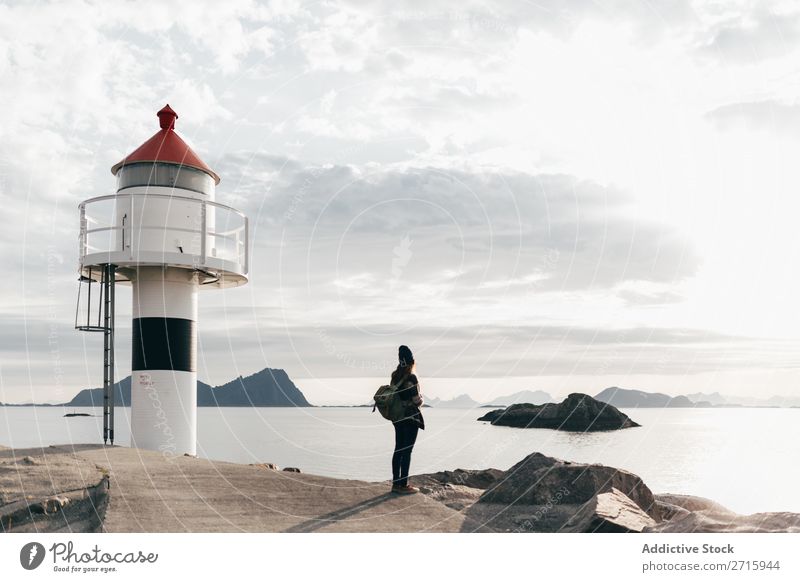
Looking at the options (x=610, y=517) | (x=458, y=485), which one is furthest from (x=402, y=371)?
(x=458, y=485)

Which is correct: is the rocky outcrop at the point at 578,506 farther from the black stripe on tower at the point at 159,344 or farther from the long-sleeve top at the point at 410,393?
the black stripe on tower at the point at 159,344

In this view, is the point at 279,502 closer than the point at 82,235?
Yes

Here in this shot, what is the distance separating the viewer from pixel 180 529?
11219mm

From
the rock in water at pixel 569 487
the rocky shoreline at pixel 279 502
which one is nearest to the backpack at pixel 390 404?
the rocky shoreline at pixel 279 502

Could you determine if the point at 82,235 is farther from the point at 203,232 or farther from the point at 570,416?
the point at 570,416

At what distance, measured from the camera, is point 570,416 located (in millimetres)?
89062

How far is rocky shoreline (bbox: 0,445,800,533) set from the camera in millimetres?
11641

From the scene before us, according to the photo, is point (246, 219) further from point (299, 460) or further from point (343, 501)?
point (299, 460)

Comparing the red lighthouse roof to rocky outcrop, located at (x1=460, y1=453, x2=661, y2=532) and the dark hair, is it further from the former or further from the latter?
rocky outcrop, located at (x1=460, y1=453, x2=661, y2=532)

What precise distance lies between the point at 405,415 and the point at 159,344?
8.29 metres

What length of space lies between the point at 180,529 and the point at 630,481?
9.03 metres

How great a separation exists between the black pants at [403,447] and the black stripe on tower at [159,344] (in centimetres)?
768

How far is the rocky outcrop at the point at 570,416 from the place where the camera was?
Answer: 9119cm
